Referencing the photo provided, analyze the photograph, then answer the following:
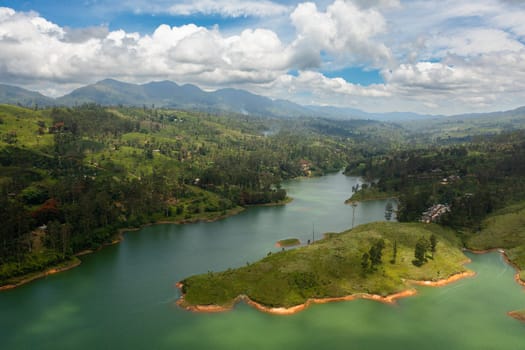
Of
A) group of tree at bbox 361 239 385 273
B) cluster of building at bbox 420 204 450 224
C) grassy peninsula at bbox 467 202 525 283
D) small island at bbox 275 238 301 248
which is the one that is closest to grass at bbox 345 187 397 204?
cluster of building at bbox 420 204 450 224

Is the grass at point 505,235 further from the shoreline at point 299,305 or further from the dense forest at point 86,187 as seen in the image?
the dense forest at point 86,187

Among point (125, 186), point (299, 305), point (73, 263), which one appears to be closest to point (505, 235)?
point (299, 305)

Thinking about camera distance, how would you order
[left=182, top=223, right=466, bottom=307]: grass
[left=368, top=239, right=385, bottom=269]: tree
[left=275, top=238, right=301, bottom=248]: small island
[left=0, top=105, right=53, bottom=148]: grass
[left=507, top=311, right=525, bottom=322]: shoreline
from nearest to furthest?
[left=507, top=311, right=525, bottom=322]: shoreline < [left=182, top=223, right=466, bottom=307]: grass < [left=368, top=239, right=385, bottom=269]: tree < [left=275, top=238, right=301, bottom=248]: small island < [left=0, top=105, right=53, bottom=148]: grass

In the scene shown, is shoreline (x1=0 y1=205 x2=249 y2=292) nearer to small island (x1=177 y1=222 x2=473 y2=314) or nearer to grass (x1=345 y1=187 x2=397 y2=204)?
small island (x1=177 y1=222 x2=473 y2=314)

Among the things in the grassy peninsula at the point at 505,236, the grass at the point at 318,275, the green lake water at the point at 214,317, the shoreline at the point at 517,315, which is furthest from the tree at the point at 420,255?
the grassy peninsula at the point at 505,236

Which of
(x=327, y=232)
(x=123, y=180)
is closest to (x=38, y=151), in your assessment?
(x=123, y=180)

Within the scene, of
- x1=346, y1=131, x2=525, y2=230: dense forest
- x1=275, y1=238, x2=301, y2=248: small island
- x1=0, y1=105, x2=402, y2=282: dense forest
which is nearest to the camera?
x1=0, y1=105, x2=402, y2=282: dense forest

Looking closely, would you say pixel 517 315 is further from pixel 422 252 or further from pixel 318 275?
pixel 318 275

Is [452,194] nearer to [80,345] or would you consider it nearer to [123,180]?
[123,180]
